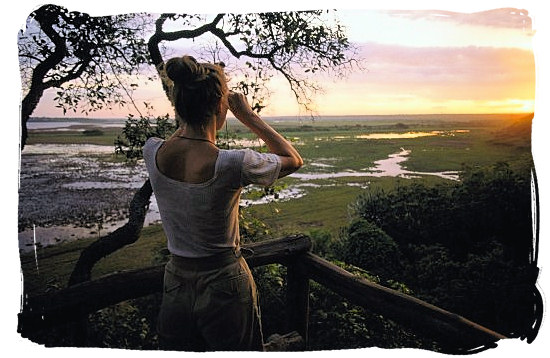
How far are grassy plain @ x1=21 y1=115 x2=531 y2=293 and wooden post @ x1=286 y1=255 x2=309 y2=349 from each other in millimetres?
220

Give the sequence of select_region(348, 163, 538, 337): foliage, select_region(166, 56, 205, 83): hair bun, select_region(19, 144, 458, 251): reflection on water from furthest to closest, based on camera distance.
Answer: select_region(19, 144, 458, 251): reflection on water, select_region(348, 163, 538, 337): foliage, select_region(166, 56, 205, 83): hair bun

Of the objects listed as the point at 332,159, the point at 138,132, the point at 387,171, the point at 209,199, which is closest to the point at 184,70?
the point at 209,199

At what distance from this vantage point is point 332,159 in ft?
9.39

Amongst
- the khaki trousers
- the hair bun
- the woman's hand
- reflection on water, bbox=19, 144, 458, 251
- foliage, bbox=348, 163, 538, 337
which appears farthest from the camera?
reflection on water, bbox=19, 144, 458, 251

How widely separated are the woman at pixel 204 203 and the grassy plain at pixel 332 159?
628 millimetres

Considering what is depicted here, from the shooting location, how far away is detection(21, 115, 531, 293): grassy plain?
2.70 metres

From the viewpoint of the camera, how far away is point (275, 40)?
2.75m

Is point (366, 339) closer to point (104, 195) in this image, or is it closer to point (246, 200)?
point (246, 200)

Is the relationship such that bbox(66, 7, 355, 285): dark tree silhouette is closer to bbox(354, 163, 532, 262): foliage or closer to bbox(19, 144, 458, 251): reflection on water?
bbox(19, 144, 458, 251): reflection on water

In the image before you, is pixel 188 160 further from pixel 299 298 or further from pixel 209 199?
pixel 299 298

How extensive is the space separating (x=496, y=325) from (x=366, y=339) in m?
0.55

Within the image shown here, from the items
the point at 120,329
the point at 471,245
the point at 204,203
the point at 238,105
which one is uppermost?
the point at 238,105

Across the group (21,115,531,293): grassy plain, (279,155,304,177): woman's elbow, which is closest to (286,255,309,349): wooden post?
(21,115,531,293): grassy plain

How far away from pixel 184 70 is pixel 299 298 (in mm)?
1383
